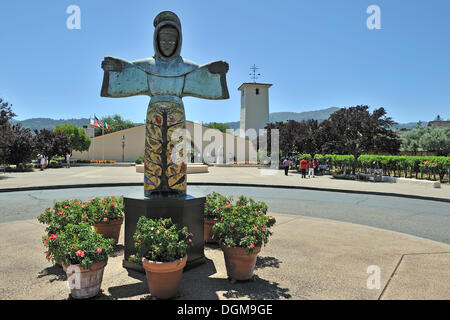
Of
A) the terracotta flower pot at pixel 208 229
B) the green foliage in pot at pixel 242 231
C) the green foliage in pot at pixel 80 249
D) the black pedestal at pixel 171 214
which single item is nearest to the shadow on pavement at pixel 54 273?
the green foliage in pot at pixel 80 249

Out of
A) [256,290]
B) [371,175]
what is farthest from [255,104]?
[256,290]

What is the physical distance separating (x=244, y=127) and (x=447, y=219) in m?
49.4

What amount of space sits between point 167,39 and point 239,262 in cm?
333

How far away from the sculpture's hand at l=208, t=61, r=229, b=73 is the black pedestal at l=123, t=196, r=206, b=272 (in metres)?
2.06

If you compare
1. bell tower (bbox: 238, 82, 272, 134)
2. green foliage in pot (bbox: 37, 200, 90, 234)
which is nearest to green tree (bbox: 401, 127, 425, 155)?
bell tower (bbox: 238, 82, 272, 134)

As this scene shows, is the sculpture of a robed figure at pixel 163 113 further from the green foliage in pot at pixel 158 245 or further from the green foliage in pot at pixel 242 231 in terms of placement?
the green foliage in pot at pixel 158 245

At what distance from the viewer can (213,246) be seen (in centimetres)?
551

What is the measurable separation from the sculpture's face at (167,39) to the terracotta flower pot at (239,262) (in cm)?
298

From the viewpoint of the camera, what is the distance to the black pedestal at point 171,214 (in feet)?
13.6

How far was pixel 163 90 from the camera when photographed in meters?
4.66

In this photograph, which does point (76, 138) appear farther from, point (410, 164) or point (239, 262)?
point (239, 262)

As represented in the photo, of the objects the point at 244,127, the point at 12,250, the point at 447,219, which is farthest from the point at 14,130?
the point at 244,127

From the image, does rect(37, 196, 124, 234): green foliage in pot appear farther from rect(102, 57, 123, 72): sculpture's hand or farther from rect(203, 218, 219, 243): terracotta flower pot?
rect(102, 57, 123, 72): sculpture's hand

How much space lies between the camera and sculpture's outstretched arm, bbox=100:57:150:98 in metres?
4.70
